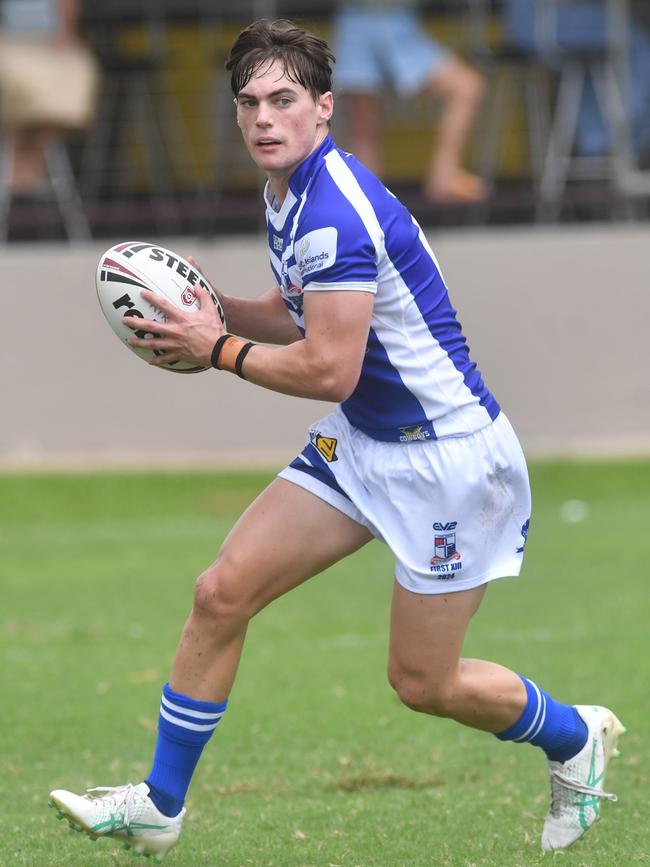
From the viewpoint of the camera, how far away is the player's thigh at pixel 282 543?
15.6 feet

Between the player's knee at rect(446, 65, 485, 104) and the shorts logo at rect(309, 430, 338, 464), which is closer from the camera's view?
the shorts logo at rect(309, 430, 338, 464)

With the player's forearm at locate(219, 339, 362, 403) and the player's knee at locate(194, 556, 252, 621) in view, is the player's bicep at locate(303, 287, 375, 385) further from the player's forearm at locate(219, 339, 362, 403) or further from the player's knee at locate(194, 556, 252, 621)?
the player's knee at locate(194, 556, 252, 621)

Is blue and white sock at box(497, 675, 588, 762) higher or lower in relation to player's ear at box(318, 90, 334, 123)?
lower

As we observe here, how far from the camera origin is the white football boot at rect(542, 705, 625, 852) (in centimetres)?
495

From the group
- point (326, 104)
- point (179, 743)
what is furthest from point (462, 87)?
point (179, 743)

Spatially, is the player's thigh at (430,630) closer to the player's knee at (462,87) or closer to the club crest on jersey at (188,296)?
the club crest on jersey at (188,296)

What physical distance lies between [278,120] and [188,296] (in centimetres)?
57

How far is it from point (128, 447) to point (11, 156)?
2771 mm

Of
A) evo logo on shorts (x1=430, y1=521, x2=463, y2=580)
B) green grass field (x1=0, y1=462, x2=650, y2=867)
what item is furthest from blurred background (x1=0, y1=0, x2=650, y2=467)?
evo logo on shorts (x1=430, y1=521, x2=463, y2=580)

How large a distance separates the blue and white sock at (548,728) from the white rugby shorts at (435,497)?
1.42 ft

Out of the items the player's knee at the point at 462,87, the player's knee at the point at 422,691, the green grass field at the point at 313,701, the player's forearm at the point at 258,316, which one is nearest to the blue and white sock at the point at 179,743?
the green grass field at the point at 313,701

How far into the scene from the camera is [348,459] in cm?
490

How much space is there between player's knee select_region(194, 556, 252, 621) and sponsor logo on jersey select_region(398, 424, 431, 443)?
0.61 m

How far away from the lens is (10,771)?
19.8 ft
